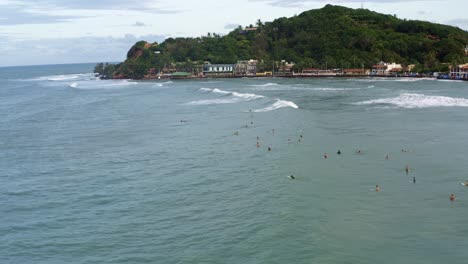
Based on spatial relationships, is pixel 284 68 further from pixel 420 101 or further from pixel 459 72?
pixel 420 101

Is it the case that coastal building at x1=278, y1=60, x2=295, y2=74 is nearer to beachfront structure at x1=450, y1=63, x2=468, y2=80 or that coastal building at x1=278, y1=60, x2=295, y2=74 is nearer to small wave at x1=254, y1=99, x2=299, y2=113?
beachfront structure at x1=450, y1=63, x2=468, y2=80

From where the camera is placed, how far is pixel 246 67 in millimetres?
192500

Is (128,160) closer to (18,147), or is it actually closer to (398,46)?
(18,147)

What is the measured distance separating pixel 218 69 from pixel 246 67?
1090 cm

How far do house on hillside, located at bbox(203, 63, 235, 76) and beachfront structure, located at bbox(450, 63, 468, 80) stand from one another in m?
82.7

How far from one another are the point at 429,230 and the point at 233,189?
1391 cm

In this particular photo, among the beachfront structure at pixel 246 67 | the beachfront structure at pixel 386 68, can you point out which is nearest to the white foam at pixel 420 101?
the beachfront structure at pixel 386 68

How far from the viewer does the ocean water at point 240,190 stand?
27.2 metres

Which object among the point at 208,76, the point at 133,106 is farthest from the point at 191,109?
the point at 208,76

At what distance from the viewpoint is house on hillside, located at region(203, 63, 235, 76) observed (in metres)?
194

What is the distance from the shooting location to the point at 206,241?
28062 mm

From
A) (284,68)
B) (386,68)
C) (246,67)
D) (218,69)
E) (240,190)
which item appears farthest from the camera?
(218,69)

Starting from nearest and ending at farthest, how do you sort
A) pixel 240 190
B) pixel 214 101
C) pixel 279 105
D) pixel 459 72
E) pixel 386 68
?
pixel 240 190, pixel 279 105, pixel 214 101, pixel 459 72, pixel 386 68

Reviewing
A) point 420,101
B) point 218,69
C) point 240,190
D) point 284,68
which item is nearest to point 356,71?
point 284,68
